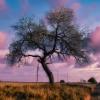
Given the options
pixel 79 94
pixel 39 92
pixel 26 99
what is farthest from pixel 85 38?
pixel 26 99

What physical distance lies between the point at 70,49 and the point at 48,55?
2.53 metres

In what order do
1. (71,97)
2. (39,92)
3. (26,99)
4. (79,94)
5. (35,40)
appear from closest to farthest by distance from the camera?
(26,99)
(39,92)
(71,97)
(79,94)
(35,40)

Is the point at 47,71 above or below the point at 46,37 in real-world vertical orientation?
below

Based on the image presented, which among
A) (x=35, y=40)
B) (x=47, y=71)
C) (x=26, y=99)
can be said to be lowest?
(x=26, y=99)

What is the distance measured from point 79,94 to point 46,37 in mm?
14275

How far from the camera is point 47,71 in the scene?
145 ft

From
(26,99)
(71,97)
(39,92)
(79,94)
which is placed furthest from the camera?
(79,94)

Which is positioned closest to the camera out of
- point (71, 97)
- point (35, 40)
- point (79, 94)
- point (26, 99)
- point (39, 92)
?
point (26, 99)

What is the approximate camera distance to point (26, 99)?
2320 cm

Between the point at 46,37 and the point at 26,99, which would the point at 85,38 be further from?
the point at 26,99

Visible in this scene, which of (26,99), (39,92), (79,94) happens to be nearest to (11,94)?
(26,99)

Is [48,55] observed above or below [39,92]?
above

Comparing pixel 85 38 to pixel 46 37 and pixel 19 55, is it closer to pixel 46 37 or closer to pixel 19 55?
pixel 46 37

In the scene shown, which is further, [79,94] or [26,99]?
[79,94]
